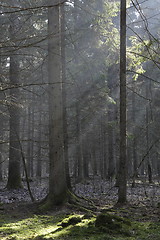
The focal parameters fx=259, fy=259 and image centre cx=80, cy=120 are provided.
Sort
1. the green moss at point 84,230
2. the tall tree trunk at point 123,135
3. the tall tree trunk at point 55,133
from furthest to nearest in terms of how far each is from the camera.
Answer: the tall tree trunk at point 123,135, the tall tree trunk at point 55,133, the green moss at point 84,230

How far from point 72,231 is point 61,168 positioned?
362 cm

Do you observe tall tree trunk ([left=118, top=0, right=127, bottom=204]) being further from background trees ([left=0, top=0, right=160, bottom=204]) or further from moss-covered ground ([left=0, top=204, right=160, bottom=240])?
moss-covered ground ([left=0, top=204, right=160, bottom=240])

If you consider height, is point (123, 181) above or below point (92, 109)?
below

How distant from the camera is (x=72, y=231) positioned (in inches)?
193

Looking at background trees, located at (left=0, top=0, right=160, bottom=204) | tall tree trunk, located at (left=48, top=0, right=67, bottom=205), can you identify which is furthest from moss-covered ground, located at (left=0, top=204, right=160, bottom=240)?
background trees, located at (left=0, top=0, right=160, bottom=204)

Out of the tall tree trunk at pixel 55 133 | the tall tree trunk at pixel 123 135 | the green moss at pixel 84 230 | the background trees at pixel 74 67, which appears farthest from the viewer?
the tall tree trunk at pixel 123 135

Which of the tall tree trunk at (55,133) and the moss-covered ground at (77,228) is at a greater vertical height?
the tall tree trunk at (55,133)

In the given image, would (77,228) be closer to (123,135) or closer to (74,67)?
(123,135)

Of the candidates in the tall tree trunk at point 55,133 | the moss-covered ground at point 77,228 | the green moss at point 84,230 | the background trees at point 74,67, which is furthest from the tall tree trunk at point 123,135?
the green moss at point 84,230

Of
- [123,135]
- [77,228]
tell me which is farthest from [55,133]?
[77,228]

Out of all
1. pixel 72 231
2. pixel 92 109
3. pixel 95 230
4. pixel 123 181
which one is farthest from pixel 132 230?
pixel 92 109

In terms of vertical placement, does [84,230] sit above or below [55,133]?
below

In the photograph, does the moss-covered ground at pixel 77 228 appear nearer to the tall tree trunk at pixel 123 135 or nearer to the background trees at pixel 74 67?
the background trees at pixel 74 67

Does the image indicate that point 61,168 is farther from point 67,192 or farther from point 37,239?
point 37,239
